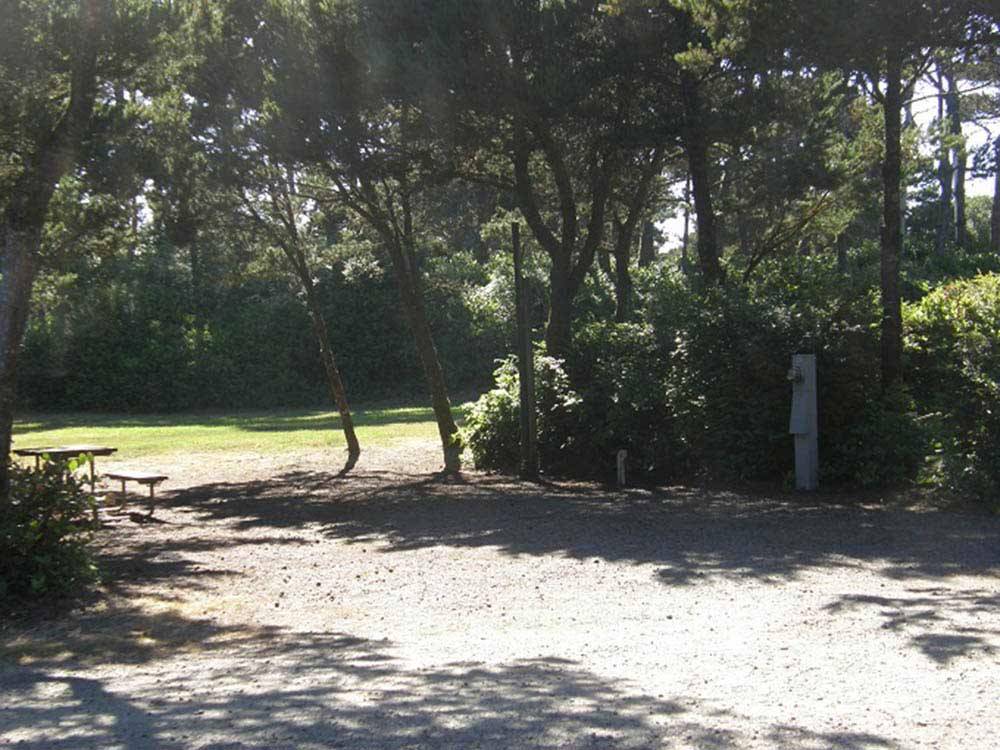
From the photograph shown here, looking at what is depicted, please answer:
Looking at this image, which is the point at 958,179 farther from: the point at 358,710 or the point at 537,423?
the point at 358,710

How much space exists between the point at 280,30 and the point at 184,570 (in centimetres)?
894

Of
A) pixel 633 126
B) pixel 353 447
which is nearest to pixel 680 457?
pixel 633 126

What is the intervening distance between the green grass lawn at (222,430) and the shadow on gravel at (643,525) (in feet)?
28.1

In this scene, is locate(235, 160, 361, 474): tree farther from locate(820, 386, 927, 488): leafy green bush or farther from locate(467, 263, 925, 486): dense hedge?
locate(820, 386, 927, 488): leafy green bush

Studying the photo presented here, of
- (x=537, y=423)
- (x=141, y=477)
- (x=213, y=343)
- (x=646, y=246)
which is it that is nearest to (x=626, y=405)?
(x=537, y=423)

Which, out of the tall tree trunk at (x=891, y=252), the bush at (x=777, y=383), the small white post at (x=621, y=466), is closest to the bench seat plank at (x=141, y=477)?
the small white post at (x=621, y=466)

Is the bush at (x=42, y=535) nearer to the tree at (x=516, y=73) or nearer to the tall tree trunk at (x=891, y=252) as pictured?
the tree at (x=516, y=73)

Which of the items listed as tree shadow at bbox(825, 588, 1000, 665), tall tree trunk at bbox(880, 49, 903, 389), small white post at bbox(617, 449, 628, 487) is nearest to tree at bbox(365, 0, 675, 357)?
tall tree trunk at bbox(880, 49, 903, 389)

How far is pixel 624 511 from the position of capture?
11.7 meters

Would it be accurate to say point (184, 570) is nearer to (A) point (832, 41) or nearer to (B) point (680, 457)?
(B) point (680, 457)

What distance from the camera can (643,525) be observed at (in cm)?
1067

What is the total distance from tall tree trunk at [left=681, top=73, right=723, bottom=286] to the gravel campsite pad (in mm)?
5113

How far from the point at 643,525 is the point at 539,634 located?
438 cm

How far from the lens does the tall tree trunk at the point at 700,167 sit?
14.5 m
